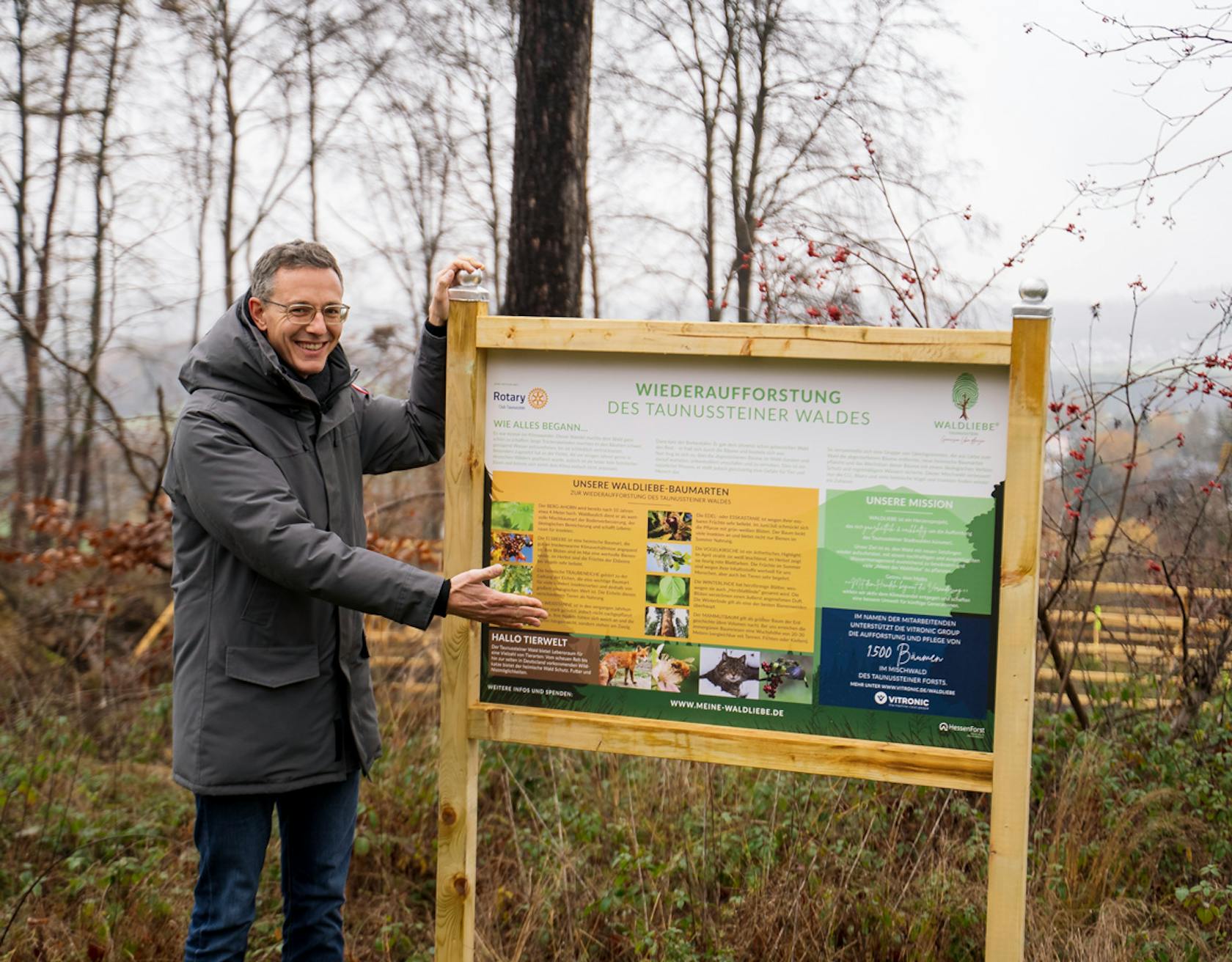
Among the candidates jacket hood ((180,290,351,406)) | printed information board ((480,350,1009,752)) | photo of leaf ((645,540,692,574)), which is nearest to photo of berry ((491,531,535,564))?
printed information board ((480,350,1009,752))

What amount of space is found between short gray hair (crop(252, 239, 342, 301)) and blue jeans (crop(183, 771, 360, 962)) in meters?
1.28

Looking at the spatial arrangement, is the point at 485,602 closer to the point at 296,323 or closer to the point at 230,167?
the point at 296,323

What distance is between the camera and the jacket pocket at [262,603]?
2562 millimetres

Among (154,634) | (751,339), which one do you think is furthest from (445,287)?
(154,634)

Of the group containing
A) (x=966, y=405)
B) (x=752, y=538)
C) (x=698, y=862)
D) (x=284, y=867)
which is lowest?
(x=698, y=862)

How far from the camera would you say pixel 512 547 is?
286 cm

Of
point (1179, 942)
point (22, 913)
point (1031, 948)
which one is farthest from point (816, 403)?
point (22, 913)

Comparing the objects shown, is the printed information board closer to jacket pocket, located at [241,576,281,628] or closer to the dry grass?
jacket pocket, located at [241,576,281,628]

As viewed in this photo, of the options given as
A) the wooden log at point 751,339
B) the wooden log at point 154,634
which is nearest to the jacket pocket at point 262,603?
the wooden log at point 751,339

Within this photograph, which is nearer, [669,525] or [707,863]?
[669,525]

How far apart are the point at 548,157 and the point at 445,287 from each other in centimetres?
210

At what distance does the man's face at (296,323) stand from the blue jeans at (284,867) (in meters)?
1.11

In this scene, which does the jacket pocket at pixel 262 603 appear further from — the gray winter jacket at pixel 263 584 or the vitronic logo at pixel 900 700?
the vitronic logo at pixel 900 700

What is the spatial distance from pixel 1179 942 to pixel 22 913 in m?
3.97
